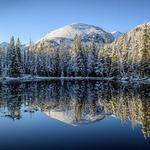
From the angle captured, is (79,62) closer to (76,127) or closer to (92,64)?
(92,64)

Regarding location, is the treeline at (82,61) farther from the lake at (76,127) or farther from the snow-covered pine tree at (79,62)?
the lake at (76,127)

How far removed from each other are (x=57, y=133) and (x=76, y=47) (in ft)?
396

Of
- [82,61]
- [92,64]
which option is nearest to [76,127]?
[92,64]

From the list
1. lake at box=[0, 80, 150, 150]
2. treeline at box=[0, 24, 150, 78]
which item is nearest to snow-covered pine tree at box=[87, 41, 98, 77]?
treeline at box=[0, 24, 150, 78]

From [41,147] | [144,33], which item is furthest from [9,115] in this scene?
[144,33]

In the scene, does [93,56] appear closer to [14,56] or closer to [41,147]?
[14,56]

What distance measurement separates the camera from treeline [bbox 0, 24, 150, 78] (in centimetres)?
11760

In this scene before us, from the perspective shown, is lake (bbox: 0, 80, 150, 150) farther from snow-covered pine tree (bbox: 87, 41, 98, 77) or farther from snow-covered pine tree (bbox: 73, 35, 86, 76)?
snow-covered pine tree (bbox: 73, 35, 86, 76)

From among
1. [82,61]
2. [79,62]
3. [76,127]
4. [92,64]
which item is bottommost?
[76,127]

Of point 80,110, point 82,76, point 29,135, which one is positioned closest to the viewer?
point 29,135

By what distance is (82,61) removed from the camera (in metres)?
144

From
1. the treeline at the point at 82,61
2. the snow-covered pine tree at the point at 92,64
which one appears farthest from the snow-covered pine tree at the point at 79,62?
the snow-covered pine tree at the point at 92,64

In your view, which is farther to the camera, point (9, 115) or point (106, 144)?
point (9, 115)

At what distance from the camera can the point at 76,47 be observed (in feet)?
486
